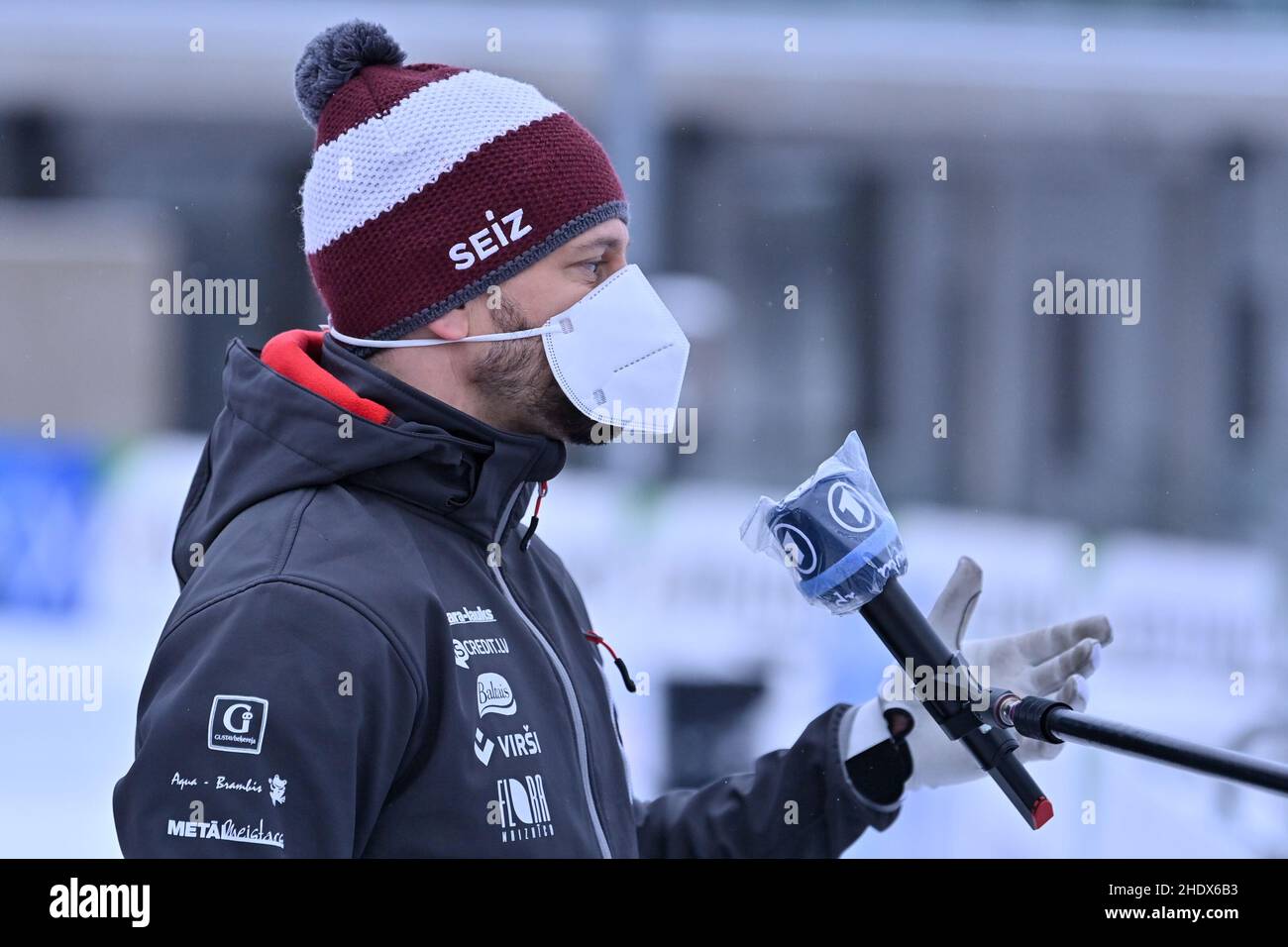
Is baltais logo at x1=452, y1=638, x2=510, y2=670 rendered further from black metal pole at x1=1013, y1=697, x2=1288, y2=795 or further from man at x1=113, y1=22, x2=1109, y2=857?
black metal pole at x1=1013, y1=697, x2=1288, y2=795

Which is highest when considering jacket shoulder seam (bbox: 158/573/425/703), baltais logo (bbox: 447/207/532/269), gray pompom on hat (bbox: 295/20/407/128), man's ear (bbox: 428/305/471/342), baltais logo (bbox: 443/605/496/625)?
gray pompom on hat (bbox: 295/20/407/128)

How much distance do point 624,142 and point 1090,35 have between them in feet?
12.7

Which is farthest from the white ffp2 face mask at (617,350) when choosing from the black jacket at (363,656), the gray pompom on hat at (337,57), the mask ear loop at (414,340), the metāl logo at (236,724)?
the metāl logo at (236,724)

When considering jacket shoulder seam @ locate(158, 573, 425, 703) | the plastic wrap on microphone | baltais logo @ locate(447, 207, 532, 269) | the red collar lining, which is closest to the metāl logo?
jacket shoulder seam @ locate(158, 573, 425, 703)

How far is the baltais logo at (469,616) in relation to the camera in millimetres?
1512

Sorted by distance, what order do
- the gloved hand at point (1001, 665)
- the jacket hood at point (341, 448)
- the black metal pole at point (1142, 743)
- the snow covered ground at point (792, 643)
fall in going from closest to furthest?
the black metal pole at point (1142, 743) → the jacket hood at point (341, 448) → the gloved hand at point (1001, 665) → the snow covered ground at point (792, 643)

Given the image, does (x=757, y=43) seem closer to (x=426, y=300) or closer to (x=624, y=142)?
(x=624, y=142)

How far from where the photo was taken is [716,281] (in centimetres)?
735

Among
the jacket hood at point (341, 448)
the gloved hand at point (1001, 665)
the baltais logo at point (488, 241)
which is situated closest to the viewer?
the jacket hood at point (341, 448)

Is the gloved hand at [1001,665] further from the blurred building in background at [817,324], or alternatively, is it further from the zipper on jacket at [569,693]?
the blurred building in background at [817,324]

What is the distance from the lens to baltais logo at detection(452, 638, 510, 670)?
149 cm

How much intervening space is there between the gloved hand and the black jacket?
0.36 feet

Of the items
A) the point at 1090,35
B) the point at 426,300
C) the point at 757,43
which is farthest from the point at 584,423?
the point at 1090,35

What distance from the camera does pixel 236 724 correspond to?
1315 mm
